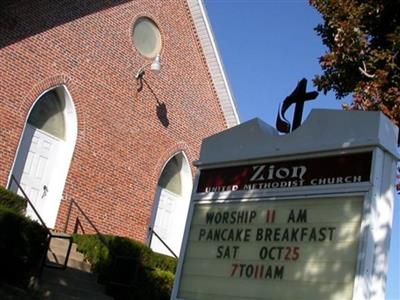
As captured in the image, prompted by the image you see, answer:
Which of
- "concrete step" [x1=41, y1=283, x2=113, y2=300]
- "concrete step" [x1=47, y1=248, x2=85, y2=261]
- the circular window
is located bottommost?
"concrete step" [x1=41, y1=283, x2=113, y2=300]

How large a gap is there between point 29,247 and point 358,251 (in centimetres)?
697

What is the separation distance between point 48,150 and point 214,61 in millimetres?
7398

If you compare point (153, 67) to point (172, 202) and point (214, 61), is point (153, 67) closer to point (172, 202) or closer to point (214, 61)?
point (214, 61)

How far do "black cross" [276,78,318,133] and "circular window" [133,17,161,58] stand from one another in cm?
1238

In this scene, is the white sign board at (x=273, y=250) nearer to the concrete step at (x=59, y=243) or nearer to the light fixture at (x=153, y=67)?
the concrete step at (x=59, y=243)

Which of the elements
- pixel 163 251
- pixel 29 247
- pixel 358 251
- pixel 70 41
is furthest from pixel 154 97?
pixel 358 251

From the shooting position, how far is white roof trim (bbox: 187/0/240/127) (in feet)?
63.9

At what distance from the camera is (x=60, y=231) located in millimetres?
14328

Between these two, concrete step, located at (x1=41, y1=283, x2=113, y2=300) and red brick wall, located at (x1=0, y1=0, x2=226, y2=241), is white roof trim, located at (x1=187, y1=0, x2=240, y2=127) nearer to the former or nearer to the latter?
red brick wall, located at (x1=0, y1=0, x2=226, y2=241)

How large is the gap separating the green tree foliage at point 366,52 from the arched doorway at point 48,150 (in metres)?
8.44

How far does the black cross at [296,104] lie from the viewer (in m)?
5.25

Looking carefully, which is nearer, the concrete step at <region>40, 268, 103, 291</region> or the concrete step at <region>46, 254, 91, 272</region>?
the concrete step at <region>40, 268, 103, 291</region>

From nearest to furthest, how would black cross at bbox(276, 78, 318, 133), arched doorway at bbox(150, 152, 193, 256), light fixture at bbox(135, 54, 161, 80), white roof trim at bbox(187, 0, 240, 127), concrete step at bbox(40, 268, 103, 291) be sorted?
black cross at bbox(276, 78, 318, 133) < concrete step at bbox(40, 268, 103, 291) < light fixture at bbox(135, 54, 161, 80) < arched doorway at bbox(150, 152, 193, 256) < white roof trim at bbox(187, 0, 240, 127)

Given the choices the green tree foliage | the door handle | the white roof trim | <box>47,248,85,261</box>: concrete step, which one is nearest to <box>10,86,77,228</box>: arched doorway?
the door handle
